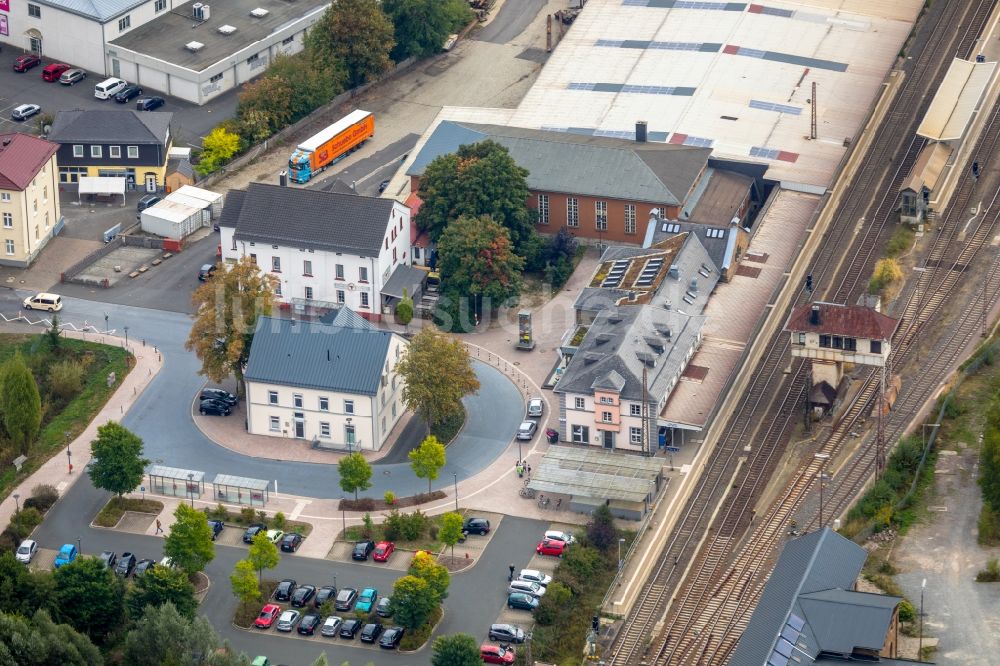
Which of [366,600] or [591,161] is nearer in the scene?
[366,600]

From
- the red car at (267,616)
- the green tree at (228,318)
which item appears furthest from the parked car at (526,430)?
the red car at (267,616)

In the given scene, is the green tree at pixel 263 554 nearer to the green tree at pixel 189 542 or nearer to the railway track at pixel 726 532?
the green tree at pixel 189 542

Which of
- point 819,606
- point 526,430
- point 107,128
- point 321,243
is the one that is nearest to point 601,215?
point 321,243

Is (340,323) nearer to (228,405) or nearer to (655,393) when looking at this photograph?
(228,405)

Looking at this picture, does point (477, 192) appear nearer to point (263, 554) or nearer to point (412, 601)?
point (263, 554)

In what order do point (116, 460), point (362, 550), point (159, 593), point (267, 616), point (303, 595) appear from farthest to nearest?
point (116, 460)
point (362, 550)
point (303, 595)
point (267, 616)
point (159, 593)

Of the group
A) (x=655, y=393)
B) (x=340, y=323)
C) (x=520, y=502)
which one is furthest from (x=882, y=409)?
(x=340, y=323)
